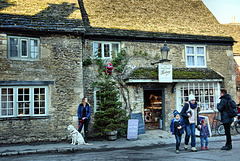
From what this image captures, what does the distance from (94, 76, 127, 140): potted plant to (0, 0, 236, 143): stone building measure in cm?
100

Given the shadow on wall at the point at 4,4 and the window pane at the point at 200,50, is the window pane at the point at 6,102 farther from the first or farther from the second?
the window pane at the point at 200,50

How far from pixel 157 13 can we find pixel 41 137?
11.0 meters

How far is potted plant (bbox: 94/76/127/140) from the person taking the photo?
1044 cm

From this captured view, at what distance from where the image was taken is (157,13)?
15117 millimetres

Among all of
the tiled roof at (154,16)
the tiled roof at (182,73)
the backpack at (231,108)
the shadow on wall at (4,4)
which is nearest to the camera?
the backpack at (231,108)

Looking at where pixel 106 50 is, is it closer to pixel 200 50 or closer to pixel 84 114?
pixel 84 114

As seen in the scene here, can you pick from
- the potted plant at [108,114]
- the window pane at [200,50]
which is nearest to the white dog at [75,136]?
the potted plant at [108,114]

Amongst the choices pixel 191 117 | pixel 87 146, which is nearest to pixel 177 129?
pixel 191 117

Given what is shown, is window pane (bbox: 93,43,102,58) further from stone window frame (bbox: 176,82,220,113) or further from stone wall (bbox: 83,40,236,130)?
stone window frame (bbox: 176,82,220,113)

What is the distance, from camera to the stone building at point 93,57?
10.1 m

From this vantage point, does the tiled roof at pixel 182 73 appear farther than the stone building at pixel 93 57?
Yes

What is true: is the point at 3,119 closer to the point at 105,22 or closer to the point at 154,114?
the point at 105,22

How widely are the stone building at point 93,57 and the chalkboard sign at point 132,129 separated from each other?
4.34 feet

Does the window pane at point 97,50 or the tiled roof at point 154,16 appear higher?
the tiled roof at point 154,16
